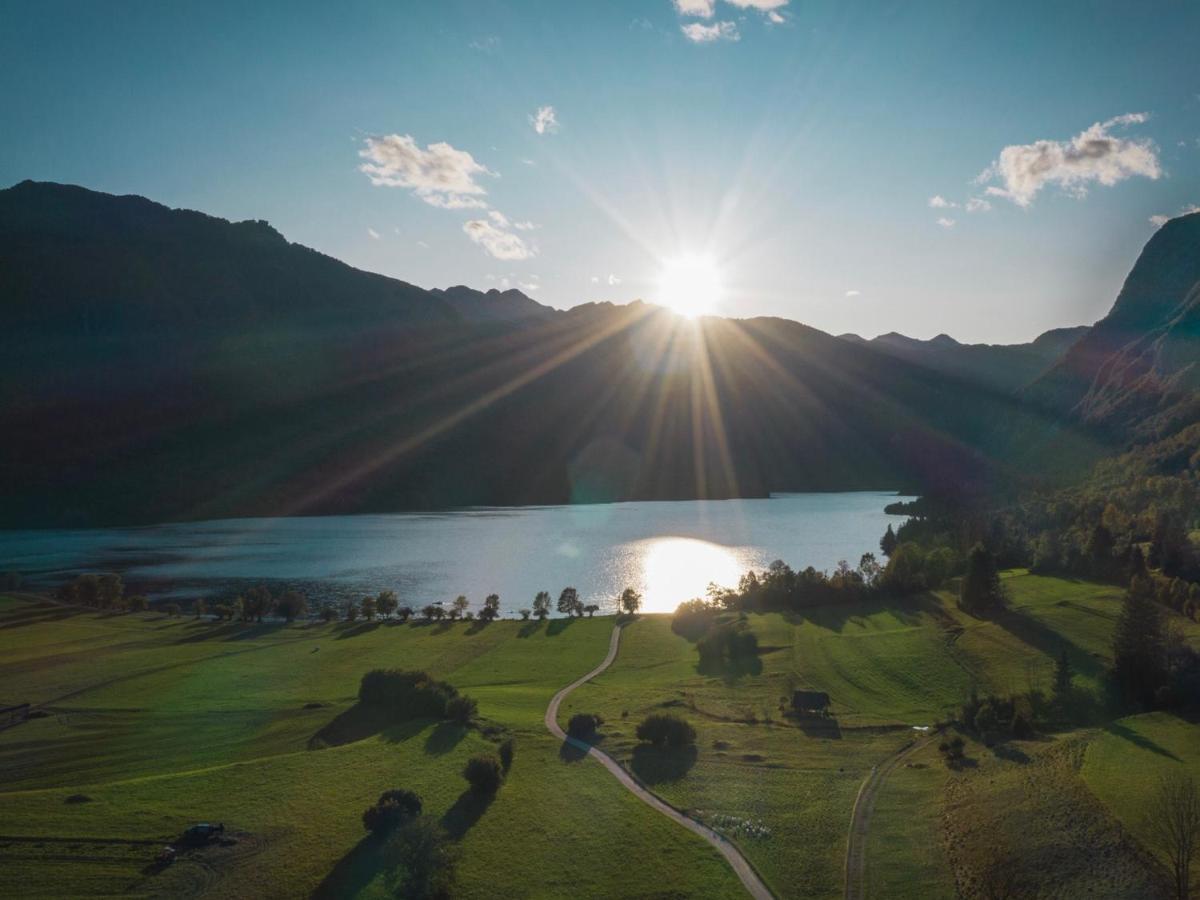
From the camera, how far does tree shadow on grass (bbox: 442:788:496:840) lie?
4395 cm

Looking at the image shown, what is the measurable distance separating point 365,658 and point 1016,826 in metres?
76.8

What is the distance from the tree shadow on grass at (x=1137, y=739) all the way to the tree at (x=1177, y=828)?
780 cm

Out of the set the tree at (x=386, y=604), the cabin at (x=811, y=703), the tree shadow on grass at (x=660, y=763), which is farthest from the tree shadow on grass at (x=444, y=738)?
the tree at (x=386, y=604)

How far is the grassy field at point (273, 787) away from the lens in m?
39.2

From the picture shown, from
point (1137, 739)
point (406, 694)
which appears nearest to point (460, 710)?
point (406, 694)

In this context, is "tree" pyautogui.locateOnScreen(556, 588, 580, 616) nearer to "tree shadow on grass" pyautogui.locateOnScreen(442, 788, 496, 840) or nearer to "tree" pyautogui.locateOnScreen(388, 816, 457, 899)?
"tree shadow on grass" pyautogui.locateOnScreen(442, 788, 496, 840)

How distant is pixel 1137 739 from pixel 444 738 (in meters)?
50.8

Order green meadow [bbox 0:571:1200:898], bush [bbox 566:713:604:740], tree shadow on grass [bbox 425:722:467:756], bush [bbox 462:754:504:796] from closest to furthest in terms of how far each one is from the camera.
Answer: green meadow [bbox 0:571:1200:898], bush [bbox 462:754:504:796], tree shadow on grass [bbox 425:722:467:756], bush [bbox 566:713:604:740]

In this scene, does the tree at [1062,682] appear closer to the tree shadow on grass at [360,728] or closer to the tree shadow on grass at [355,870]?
the tree shadow on grass at [360,728]

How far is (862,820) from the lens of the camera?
4431cm

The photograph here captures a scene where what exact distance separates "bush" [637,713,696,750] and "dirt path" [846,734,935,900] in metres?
13.5

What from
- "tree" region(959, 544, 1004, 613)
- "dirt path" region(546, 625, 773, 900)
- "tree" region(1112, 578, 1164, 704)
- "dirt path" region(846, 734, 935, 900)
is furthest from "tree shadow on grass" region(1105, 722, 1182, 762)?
"tree" region(959, 544, 1004, 613)

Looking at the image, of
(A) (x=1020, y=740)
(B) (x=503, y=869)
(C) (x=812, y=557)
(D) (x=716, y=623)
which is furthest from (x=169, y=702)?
(C) (x=812, y=557)

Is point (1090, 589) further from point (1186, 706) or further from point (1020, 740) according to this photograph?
point (1020, 740)
